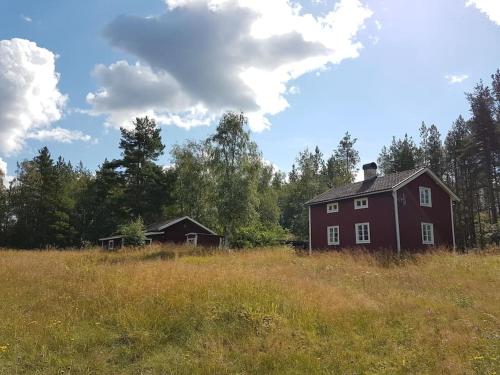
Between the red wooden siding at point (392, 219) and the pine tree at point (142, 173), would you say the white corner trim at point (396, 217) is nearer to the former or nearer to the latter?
the red wooden siding at point (392, 219)

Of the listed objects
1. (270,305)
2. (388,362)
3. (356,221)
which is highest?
(356,221)

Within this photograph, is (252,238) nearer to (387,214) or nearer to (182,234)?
(182,234)

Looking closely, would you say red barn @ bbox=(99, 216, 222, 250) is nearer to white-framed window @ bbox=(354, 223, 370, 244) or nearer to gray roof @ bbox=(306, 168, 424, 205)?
gray roof @ bbox=(306, 168, 424, 205)

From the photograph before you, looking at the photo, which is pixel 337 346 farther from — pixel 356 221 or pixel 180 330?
pixel 356 221

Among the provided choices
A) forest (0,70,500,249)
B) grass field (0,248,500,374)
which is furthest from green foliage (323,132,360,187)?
grass field (0,248,500,374)

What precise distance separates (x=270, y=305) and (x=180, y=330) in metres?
2.22

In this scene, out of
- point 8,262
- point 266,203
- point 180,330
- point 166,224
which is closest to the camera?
point 180,330

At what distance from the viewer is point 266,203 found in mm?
55000

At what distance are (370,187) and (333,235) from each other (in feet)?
15.1

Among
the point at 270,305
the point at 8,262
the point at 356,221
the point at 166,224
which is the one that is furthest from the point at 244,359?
the point at 166,224

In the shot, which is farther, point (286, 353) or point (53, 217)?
point (53, 217)

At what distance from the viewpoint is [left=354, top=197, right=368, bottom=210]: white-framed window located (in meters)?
29.9

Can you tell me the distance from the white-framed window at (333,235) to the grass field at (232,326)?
1800 centimetres

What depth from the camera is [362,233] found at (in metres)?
29.8
